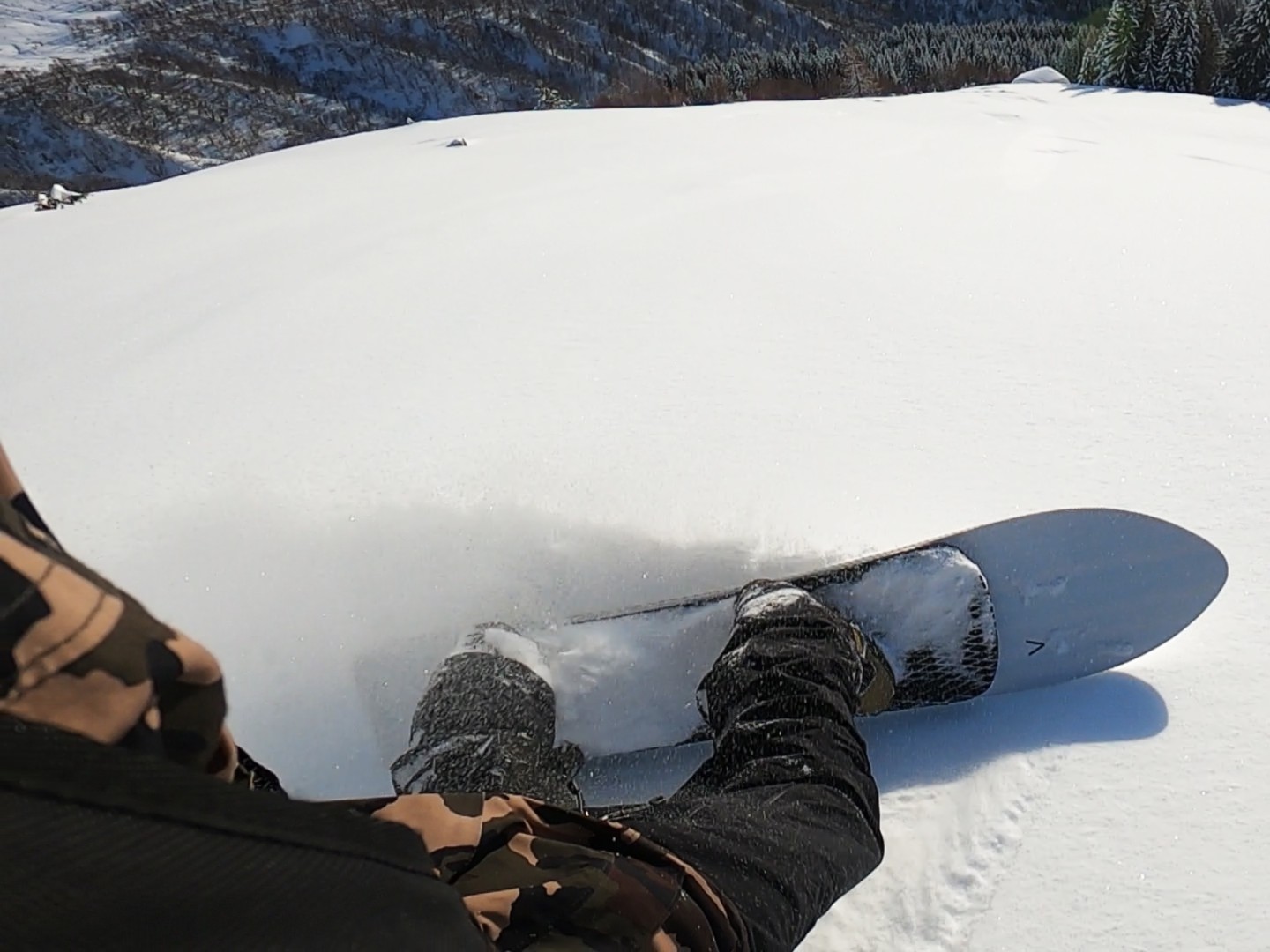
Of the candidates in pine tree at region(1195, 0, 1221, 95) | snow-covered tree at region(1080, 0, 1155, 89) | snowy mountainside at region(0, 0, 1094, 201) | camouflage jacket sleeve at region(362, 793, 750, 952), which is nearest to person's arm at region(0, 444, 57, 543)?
camouflage jacket sleeve at region(362, 793, 750, 952)

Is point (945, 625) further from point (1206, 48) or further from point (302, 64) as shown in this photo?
point (302, 64)

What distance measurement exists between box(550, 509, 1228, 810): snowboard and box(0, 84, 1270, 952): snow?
51 mm

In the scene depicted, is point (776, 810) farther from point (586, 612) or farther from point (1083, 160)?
point (1083, 160)

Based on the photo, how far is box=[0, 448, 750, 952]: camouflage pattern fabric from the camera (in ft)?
→ 0.93

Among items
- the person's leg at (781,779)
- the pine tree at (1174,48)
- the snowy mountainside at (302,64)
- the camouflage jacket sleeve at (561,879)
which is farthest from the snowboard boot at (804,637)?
the snowy mountainside at (302,64)

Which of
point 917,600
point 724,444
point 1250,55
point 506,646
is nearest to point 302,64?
point 1250,55

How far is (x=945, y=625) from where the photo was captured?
1271mm

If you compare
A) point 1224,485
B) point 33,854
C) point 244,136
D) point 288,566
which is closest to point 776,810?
point 33,854

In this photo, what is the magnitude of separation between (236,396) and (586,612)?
1050 mm

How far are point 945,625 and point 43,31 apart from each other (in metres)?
49.8

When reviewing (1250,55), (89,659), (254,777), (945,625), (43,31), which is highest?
(43,31)

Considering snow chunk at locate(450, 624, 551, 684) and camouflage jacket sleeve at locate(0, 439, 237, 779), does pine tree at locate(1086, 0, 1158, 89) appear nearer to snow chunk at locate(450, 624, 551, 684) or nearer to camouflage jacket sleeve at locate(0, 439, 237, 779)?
snow chunk at locate(450, 624, 551, 684)

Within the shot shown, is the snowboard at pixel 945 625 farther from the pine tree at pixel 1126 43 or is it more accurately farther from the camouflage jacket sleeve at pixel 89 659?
the pine tree at pixel 1126 43

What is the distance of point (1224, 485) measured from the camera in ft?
4.28
